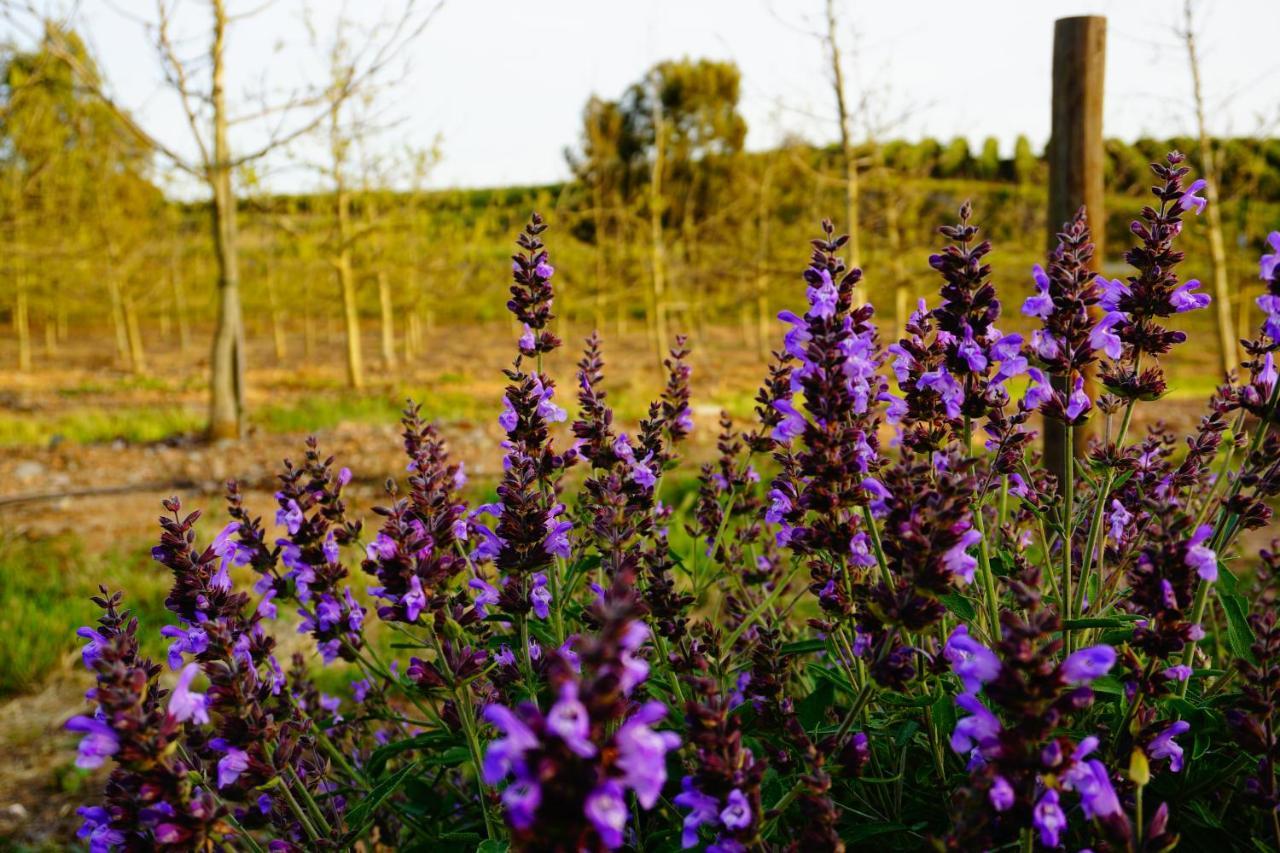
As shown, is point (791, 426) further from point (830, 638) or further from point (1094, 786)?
point (1094, 786)

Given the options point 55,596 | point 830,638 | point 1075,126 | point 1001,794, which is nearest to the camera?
point 1001,794

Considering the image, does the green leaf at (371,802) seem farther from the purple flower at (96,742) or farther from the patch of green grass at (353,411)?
the patch of green grass at (353,411)

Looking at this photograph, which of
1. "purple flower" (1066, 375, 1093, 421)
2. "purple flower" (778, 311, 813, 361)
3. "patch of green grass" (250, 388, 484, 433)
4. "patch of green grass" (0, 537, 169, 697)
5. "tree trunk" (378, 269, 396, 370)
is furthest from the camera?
"tree trunk" (378, 269, 396, 370)

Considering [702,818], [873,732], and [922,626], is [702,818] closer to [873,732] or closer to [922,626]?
[922,626]

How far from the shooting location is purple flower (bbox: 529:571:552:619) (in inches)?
68.9

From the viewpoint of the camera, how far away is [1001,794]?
96 centimetres

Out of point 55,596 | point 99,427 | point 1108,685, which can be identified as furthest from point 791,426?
point 99,427

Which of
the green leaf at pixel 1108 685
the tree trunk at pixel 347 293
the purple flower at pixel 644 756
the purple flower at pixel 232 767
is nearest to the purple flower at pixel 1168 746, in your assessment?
the green leaf at pixel 1108 685

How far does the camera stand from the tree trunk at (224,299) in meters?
10.7

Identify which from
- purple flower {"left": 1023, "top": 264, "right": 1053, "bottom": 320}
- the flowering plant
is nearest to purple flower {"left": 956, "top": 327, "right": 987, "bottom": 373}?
the flowering plant

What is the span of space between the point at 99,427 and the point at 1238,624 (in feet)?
44.9

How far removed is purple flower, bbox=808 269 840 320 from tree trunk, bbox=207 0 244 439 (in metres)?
11.1

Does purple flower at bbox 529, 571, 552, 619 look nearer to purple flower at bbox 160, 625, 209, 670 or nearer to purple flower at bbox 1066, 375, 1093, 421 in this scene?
purple flower at bbox 160, 625, 209, 670

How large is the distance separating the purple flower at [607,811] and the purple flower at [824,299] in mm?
853
